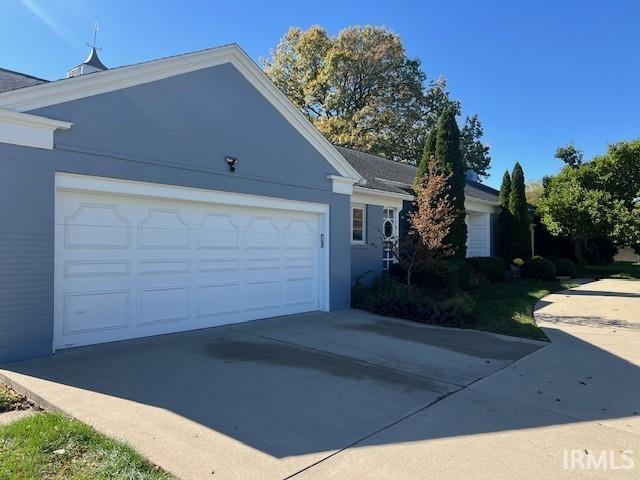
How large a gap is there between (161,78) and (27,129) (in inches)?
90.7

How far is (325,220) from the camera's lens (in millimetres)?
10469

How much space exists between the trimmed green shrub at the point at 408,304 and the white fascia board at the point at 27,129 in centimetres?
726

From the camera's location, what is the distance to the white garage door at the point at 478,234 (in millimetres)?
20422

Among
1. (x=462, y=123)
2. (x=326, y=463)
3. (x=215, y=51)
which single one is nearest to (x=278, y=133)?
(x=215, y=51)

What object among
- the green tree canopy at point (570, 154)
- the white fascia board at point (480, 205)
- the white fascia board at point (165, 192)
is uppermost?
the green tree canopy at point (570, 154)

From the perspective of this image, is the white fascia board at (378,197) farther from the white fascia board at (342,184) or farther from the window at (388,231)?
the white fascia board at (342,184)

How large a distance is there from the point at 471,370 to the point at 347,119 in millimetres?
28195

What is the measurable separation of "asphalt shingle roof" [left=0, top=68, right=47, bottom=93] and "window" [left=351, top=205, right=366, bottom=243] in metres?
7.47

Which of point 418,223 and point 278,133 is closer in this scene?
point 278,133

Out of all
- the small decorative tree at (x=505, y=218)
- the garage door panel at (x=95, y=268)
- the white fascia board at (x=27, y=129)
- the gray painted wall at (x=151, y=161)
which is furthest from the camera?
the small decorative tree at (x=505, y=218)

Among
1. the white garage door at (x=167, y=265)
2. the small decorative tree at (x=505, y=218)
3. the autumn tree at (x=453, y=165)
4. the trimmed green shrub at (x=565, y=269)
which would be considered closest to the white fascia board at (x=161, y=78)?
the white garage door at (x=167, y=265)

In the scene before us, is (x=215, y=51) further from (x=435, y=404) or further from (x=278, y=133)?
(x=435, y=404)

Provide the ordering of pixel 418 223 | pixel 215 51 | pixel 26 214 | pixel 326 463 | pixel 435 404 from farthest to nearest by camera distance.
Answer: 1. pixel 418 223
2. pixel 215 51
3. pixel 26 214
4. pixel 435 404
5. pixel 326 463

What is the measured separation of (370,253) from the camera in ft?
40.2
